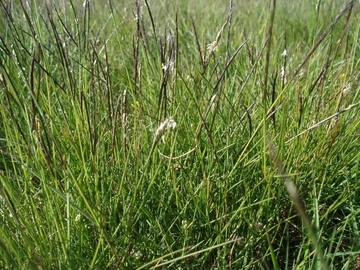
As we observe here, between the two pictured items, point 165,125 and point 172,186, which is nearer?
point 165,125

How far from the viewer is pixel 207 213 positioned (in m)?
0.93

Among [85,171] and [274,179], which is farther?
[274,179]

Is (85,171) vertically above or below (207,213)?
above

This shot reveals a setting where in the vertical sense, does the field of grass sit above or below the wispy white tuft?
below

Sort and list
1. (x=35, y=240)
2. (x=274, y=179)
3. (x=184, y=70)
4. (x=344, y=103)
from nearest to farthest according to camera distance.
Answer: (x=35, y=240) < (x=274, y=179) < (x=344, y=103) < (x=184, y=70)

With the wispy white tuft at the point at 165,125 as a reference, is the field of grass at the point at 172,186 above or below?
below

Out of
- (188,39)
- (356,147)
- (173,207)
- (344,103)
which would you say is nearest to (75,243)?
(173,207)

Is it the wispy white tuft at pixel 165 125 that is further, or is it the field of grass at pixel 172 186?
the field of grass at pixel 172 186

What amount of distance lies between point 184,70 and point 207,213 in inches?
36.9

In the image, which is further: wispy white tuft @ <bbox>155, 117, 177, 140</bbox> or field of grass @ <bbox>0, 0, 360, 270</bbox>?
field of grass @ <bbox>0, 0, 360, 270</bbox>

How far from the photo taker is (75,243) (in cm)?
88

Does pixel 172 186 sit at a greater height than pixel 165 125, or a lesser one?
lesser

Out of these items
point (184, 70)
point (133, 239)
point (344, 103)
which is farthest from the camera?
point (184, 70)

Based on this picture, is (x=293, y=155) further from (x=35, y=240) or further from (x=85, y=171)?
(x=35, y=240)
